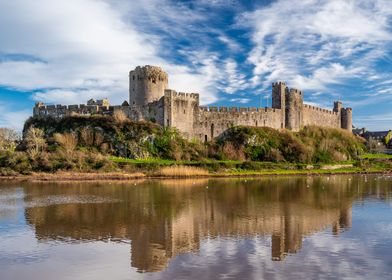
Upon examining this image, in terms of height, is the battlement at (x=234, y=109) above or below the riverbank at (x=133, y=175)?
above

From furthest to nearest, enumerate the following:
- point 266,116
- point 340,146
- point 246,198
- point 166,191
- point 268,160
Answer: point 340,146 → point 266,116 → point 268,160 → point 166,191 → point 246,198

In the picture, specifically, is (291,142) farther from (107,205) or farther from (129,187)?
(107,205)

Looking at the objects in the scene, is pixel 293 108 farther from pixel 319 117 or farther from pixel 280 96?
pixel 319 117

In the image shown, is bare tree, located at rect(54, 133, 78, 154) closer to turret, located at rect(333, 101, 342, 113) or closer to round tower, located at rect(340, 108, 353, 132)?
turret, located at rect(333, 101, 342, 113)

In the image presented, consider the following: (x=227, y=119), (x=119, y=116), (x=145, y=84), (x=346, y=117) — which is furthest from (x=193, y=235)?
(x=346, y=117)

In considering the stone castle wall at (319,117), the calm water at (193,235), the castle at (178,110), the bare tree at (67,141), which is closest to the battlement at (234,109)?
the castle at (178,110)

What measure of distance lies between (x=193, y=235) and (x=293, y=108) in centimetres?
3551

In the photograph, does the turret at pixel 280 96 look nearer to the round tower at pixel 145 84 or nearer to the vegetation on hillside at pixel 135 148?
the vegetation on hillside at pixel 135 148

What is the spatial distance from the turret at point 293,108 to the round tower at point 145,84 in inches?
589

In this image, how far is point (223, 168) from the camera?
1369 inches

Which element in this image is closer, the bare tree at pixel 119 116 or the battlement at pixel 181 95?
the bare tree at pixel 119 116

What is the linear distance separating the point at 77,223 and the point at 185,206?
519cm

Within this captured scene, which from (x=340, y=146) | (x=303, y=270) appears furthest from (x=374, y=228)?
(x=340, y=146)

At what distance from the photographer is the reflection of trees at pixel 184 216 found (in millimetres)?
11781
